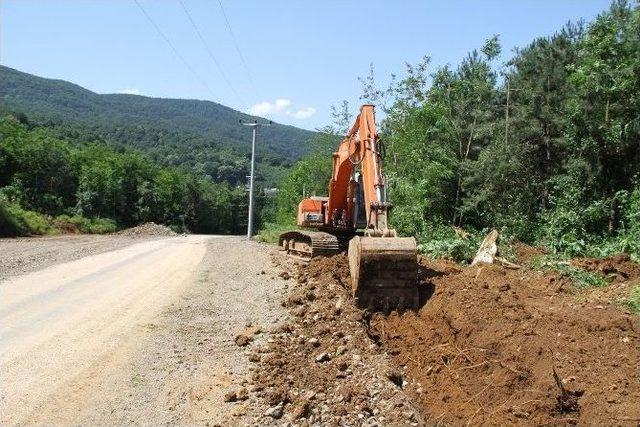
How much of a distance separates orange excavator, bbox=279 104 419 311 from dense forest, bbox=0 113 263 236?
18697mm

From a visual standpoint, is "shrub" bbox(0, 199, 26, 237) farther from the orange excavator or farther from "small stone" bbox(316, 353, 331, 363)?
"small stone" bbox(316, 353, 331, 363)

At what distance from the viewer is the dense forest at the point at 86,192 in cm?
3839

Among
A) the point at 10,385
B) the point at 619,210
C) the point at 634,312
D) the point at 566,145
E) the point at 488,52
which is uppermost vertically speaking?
the point at 488,52

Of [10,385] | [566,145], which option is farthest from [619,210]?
[10,385]

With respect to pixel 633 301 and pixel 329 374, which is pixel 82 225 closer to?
pixel 329 374

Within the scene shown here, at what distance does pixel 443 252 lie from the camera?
15500 millimetres

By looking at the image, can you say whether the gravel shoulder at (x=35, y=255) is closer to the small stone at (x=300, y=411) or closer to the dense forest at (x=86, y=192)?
the small stone at (x=300, y=411)

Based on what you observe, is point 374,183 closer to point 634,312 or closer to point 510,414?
point 634,312

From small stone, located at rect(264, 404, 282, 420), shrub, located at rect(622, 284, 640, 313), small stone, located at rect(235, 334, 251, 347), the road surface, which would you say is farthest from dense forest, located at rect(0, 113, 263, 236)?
shrub, located at rect(622, 284, 640, 313)

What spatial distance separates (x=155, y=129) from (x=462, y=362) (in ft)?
512

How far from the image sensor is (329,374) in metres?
6.27

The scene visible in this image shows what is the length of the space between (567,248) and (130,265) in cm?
1122

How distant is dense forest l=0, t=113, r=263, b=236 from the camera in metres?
38.4

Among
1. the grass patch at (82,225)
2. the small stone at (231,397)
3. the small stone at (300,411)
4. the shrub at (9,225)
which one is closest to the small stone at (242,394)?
the small stone at (231,397)
